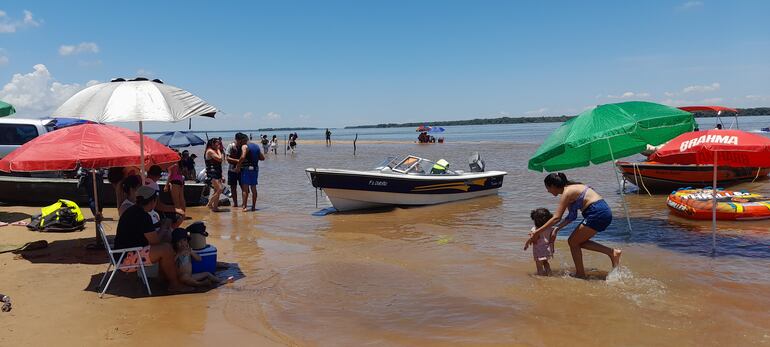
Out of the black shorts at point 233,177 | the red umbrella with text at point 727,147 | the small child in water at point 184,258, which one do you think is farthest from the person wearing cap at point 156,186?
the red umbrella with text at point 727,147

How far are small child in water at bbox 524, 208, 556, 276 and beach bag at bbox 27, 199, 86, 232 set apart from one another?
789 centimetres

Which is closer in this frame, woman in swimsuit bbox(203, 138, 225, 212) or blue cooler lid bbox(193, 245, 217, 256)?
blue cooler lid bbox(193, 245, 217, 256)

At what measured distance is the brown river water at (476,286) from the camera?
5.17 meters

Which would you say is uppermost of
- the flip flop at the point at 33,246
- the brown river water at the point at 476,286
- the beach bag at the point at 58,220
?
the beach bag at the point at 58,220

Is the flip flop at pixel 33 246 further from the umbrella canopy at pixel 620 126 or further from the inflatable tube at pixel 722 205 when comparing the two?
the inflatable tube at pixel 722 205

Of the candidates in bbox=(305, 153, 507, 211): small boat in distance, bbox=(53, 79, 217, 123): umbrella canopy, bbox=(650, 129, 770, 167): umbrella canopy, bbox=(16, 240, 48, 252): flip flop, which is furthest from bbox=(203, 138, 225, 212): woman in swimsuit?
bbox=(650, 129, 770, 167): umbrella canopy

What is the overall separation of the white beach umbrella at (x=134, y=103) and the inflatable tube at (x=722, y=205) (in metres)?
9.56

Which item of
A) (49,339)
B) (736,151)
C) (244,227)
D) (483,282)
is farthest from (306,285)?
(736,151)

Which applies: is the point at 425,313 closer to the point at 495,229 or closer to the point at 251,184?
the point at 495,229

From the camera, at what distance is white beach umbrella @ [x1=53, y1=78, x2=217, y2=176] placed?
20.1 feet

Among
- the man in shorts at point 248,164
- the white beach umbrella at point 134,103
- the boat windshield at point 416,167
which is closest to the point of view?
the white beach umbrella at point 134,103

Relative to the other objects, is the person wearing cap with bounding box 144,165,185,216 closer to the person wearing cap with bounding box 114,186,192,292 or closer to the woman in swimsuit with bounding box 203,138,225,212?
the person wearing cap with bounding box 114,186,192,292

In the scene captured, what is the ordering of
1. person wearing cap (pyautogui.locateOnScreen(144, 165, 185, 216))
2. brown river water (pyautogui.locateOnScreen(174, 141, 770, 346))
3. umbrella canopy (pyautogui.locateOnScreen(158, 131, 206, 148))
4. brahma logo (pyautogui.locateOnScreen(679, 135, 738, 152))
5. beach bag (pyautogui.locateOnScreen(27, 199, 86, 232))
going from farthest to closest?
umbrella canopy (pyautogui.locateOnScreen(158, 131, 206, 148))
beach bag (pyautogui.locateOnScreen(27, 199, 86, 232))
brahma logo (pyautogui.locateOnScreen(679, 135, 738, 152))
person wearing cap (pyautogui.locateOnScreen(144, 165, 185, 216))
brown river water (pyautogui.locateOnScreen(174, 141, 770, 346))

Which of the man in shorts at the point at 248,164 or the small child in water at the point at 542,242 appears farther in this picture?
→ the man in shorts at the point at 248,164
